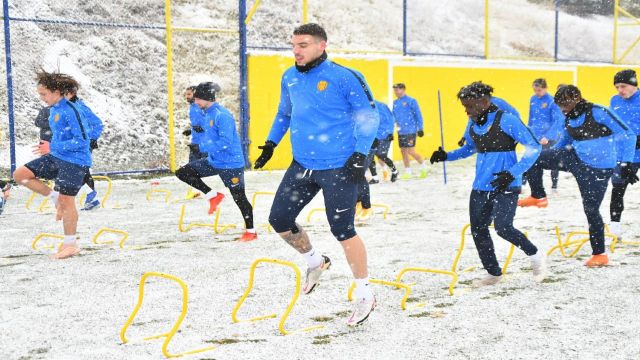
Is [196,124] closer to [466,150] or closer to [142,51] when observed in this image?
[466,150]

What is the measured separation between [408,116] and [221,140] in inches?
297

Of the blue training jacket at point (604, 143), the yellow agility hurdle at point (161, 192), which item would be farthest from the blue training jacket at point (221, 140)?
the blue training jacket at point (604, 143)

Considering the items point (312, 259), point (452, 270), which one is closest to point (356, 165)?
point (312, 259)

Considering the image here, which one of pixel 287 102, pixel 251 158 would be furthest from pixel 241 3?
pixel 287 102

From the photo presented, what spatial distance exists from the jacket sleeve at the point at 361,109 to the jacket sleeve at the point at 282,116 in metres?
0.52

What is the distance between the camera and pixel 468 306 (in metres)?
5.25

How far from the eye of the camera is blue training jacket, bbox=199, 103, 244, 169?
8.02 meters

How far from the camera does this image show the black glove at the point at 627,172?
697cm

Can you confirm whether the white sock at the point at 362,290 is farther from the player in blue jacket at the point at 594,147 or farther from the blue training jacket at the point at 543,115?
the blue training jacket at the point at 543,115

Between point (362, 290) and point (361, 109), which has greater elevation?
point (361, 109)

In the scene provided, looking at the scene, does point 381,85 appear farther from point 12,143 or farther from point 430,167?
point 12,143

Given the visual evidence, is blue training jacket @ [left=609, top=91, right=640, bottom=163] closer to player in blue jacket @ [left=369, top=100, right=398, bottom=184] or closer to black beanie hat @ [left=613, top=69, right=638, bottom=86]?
black beanie hat @ [left=613, top=69, right=638, bottom=86]

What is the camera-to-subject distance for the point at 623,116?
308 inches

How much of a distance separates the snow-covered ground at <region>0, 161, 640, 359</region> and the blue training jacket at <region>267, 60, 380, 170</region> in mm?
1156
